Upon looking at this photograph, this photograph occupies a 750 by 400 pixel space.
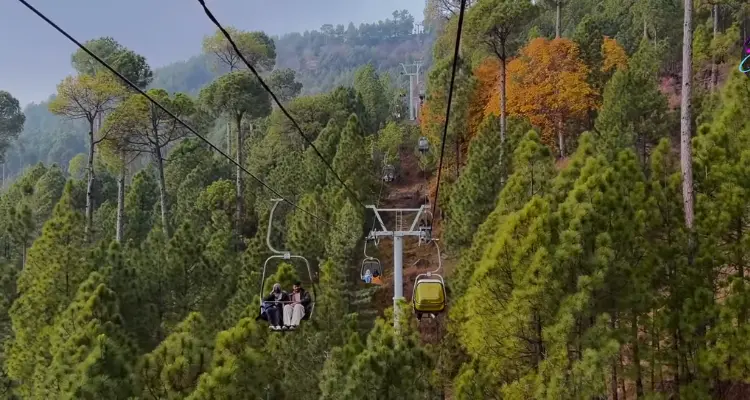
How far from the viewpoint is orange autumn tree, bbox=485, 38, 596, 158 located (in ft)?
70.9

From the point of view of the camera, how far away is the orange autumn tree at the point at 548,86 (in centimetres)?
2161

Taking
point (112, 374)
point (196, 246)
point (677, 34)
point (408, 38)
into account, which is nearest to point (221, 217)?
point (196, 246)

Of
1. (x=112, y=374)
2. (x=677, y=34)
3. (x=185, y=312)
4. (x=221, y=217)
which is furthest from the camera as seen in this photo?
(x=677, y=34)

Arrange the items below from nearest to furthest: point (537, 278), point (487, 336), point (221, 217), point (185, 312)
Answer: point (537, 278) → point (487, 336) → point (185, 312) → point (221, 217)

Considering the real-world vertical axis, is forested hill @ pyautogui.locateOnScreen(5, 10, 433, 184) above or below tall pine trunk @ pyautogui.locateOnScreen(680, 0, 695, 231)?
above

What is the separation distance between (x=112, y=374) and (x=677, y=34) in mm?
32272

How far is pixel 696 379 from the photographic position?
9.05 m

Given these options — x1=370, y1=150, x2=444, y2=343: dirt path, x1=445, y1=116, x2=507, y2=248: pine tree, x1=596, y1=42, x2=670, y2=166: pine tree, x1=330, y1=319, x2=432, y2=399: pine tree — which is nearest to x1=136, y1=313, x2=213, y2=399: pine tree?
x1=330, y1=319, x2=432, y2=399: pine tree

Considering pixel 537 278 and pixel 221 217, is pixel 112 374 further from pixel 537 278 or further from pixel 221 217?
pixel 221 217

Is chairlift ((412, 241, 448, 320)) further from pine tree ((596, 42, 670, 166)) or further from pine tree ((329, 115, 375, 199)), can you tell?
pine tree ((329, 115, 375, 199))

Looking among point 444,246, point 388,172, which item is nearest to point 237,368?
point 444,246

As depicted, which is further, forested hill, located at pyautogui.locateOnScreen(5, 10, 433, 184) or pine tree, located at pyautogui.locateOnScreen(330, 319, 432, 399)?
forested hill, located at pyautogui.locateOnScreen(5, 10, 433, 184)

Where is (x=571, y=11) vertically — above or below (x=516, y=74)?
above

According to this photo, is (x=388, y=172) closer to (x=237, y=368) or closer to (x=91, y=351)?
(x=91, y=351)
